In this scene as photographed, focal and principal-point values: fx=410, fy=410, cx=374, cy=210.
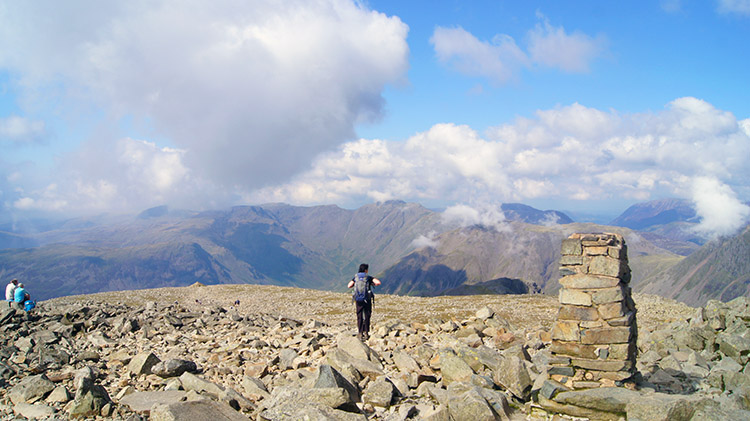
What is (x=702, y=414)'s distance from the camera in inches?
358

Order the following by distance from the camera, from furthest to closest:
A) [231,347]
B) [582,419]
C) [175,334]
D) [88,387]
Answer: [175,334] < [231,347] < [582,419] < [88,387]

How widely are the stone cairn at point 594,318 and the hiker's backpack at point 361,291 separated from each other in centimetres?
797

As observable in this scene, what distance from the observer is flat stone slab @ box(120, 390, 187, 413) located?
10123mm

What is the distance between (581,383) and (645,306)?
38077 millimetres

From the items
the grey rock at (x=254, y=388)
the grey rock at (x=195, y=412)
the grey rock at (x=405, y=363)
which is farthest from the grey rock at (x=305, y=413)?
the grey rock at (x=405, y=363)

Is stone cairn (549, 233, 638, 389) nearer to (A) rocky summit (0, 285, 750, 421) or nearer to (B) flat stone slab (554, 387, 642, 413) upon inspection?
(A) rocky summit (0, 285, 750, 421)

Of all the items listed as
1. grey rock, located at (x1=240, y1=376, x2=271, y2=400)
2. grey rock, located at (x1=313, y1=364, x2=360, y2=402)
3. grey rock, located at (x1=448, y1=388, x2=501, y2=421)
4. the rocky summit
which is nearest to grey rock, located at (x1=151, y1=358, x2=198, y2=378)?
the rocky summit

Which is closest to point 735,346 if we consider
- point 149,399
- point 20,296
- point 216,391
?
point 216,391

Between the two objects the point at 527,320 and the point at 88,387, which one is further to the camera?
the point at 527,320

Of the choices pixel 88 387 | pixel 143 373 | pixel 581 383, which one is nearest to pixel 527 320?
pixel 581 383

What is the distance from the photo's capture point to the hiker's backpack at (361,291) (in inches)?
703

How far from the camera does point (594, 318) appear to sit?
12.1 metres

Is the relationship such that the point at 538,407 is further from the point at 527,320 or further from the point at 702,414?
the point at 527,320

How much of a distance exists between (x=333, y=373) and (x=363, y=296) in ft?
22.9
